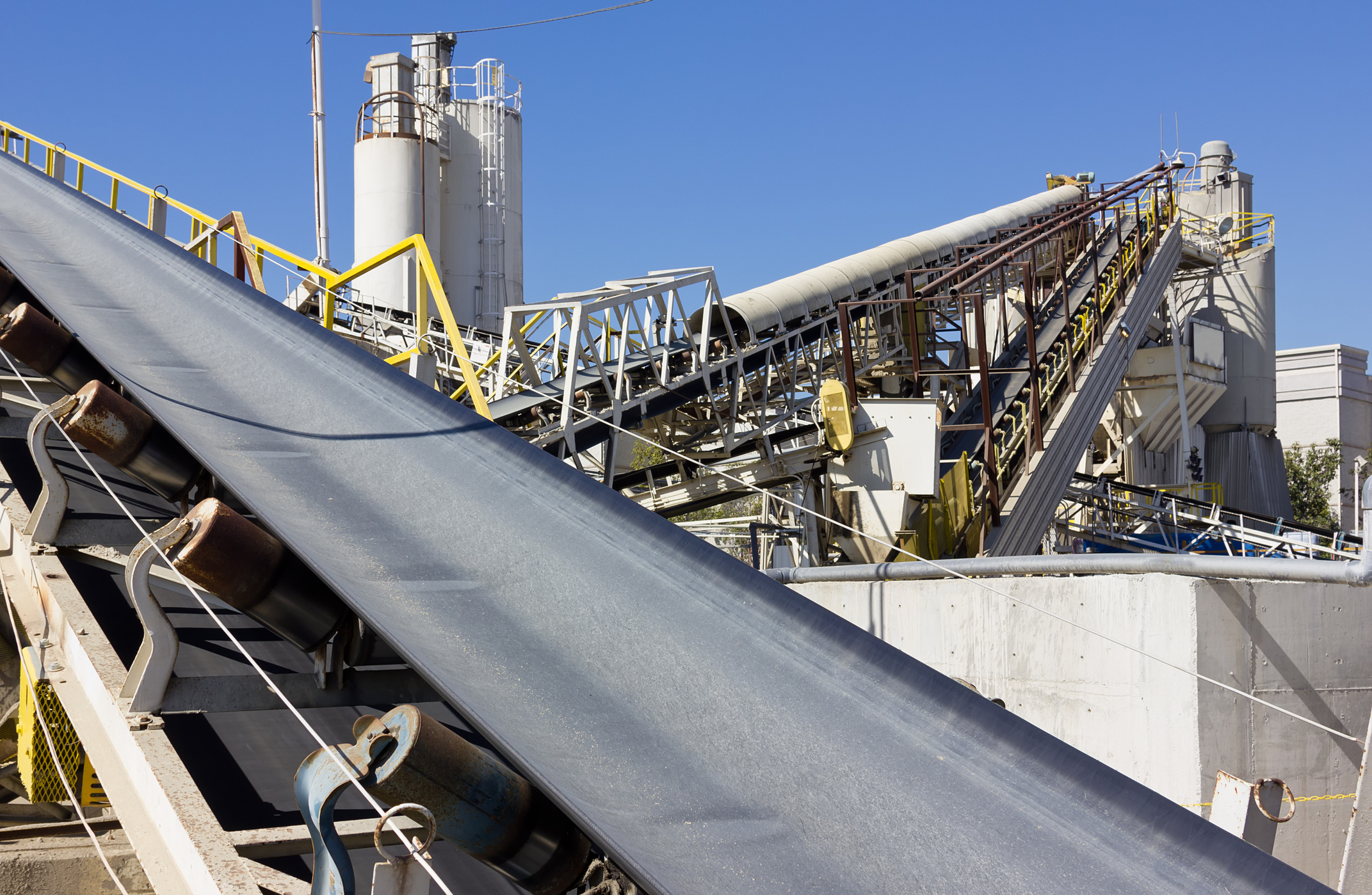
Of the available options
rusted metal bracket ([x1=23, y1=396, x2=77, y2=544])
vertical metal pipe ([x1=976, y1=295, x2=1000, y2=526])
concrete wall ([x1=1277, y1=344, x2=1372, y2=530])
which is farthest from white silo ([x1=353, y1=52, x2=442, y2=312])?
concrete wall ([x1=1277, y1=344, x2=1372, y2=530])

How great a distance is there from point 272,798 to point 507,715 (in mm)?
2178

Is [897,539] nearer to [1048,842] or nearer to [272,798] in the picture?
[272,798]

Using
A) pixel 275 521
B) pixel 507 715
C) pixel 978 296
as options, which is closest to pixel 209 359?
pixel 275 521

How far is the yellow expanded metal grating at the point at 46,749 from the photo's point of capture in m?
4.98

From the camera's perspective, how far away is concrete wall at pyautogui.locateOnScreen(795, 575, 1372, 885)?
19.5 ft

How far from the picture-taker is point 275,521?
3590 mm

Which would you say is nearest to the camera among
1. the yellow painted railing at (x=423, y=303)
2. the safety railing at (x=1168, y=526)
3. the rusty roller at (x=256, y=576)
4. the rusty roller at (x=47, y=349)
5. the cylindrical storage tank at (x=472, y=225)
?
the rusty roller at (x=256, y=576)

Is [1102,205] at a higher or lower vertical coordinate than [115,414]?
higher

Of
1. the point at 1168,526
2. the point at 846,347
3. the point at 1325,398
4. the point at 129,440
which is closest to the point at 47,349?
the point at 129,440

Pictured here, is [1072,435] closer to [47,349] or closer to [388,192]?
[47,349]

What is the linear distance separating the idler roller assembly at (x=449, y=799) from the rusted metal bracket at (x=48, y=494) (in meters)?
3.04

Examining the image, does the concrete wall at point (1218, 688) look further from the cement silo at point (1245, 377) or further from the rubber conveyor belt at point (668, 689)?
the cement silo at point (1245, 377)

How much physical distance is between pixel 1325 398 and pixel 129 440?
54145mm

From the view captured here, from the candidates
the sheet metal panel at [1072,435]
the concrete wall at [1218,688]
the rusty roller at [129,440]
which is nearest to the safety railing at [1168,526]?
the sheet metal panel at [1072,435]
